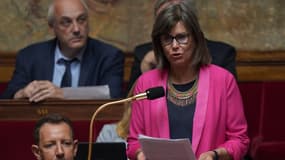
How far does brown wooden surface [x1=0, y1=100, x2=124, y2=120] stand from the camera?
4.88m

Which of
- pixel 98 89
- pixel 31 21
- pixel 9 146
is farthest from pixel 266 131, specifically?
pixel 31 21

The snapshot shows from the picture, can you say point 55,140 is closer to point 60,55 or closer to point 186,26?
point 186,26

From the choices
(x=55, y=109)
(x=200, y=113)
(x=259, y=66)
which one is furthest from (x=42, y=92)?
(x=259, y=66)

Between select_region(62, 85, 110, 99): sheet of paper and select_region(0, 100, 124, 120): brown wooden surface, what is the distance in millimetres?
36

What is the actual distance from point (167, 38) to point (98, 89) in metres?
0.81

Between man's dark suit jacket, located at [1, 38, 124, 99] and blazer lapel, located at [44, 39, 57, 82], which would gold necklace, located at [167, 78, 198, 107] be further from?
blazer lapel, located at [44, 39, 57, 82]

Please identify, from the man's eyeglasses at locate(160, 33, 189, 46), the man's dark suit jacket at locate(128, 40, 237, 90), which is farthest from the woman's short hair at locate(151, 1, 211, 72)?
the man's dark suit jacket at locate(128, 40, 237, 90)

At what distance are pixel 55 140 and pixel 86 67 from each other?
1.52 meters

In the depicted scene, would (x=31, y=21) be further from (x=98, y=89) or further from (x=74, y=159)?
(x=74, y=159)

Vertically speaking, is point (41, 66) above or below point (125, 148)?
above

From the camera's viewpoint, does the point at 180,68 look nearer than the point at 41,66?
Yes

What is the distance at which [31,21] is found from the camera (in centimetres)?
625

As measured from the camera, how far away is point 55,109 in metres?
4.90

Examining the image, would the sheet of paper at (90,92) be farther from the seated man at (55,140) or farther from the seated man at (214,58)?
the seated man at (55,140)
